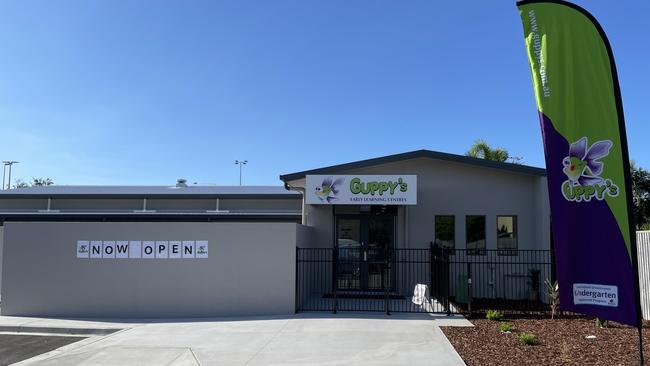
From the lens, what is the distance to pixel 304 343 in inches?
387

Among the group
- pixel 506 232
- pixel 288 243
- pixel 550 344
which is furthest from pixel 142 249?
pixel 506 232

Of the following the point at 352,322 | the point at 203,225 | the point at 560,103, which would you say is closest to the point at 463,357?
the point at 352,322

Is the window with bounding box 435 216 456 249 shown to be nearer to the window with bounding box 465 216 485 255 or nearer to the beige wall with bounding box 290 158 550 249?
the beige wall with bounding box 290 158 550 249

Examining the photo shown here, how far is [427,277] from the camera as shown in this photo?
16.9 metres

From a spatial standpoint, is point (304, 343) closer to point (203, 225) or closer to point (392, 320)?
point (392, 320)

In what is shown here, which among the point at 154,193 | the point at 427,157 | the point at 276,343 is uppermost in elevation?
the point at 427,157

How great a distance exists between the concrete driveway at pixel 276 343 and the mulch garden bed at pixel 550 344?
0.44 meters

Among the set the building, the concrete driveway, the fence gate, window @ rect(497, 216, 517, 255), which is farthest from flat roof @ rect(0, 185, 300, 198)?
the concrete driveway

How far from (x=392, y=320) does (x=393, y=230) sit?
5.16 meters

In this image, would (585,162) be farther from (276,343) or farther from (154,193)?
(154,193)

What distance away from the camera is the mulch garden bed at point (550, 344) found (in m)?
8.32

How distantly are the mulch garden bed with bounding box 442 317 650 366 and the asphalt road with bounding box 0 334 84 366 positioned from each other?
755cm

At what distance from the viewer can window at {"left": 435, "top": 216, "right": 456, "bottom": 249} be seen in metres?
16.9

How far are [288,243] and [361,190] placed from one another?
312 centimetres
